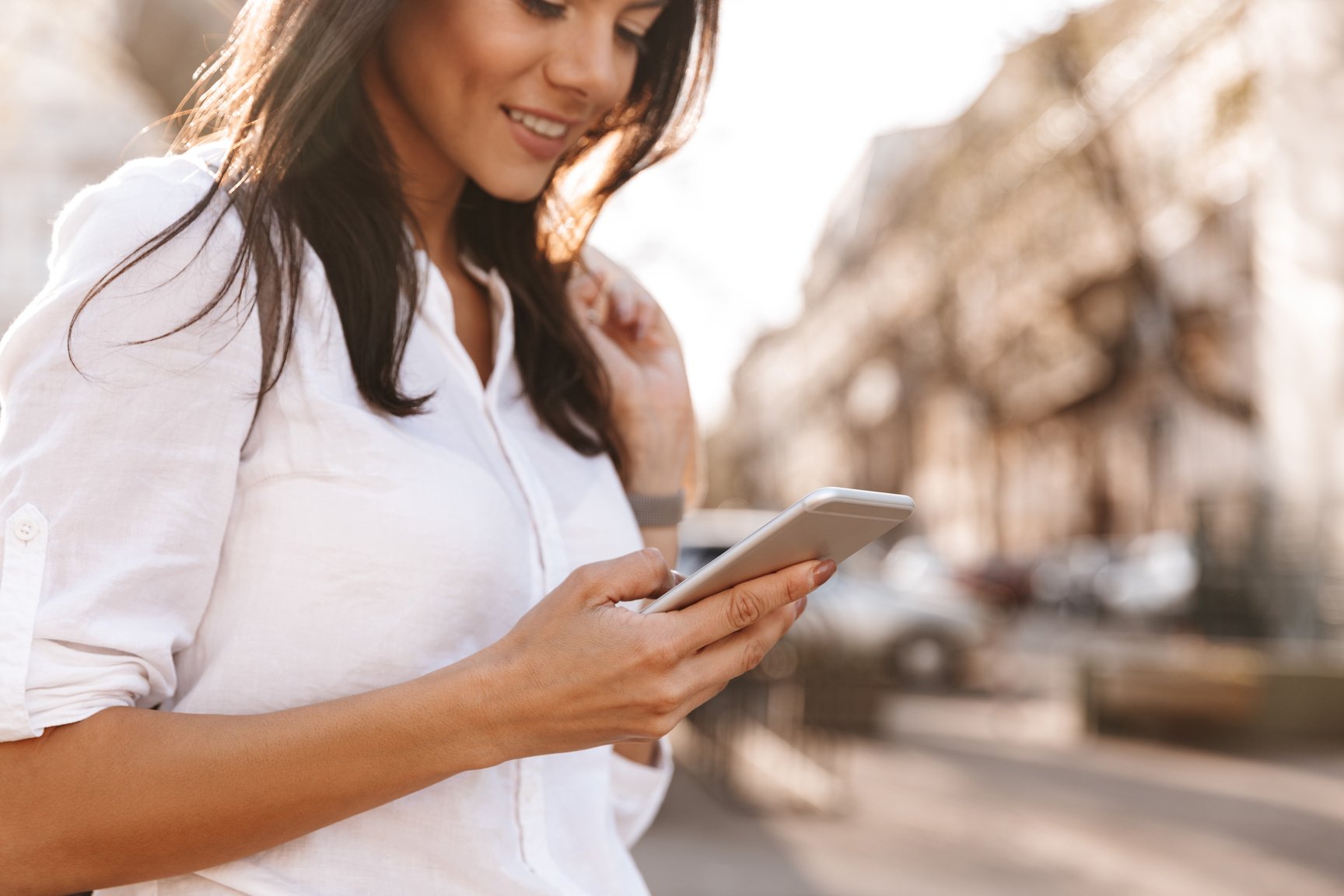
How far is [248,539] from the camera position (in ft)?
3.97

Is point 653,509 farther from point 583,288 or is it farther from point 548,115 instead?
point 548,115

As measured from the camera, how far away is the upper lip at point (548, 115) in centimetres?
156

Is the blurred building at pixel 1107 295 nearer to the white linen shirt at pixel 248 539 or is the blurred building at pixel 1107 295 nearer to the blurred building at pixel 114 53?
the blurred building at pixel 114 53

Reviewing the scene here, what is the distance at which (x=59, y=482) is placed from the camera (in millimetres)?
1073

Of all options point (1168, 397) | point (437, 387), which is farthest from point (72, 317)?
point (1168, 397)

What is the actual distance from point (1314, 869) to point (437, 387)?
20.3ft

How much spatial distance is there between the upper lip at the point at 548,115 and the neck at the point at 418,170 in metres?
0.13

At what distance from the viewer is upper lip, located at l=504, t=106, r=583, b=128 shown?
1.56 m

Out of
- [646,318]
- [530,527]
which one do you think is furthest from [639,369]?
[530,527]

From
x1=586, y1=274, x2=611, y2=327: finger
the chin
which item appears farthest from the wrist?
x1=586, y1=274, x2=611, y2=327: finger

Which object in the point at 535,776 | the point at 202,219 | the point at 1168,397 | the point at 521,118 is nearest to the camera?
the point at 202,219

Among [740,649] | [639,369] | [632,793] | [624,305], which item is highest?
[624,305]

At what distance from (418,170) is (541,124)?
0.56 feet

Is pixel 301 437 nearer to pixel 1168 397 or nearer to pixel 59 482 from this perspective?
pixel 59 482
